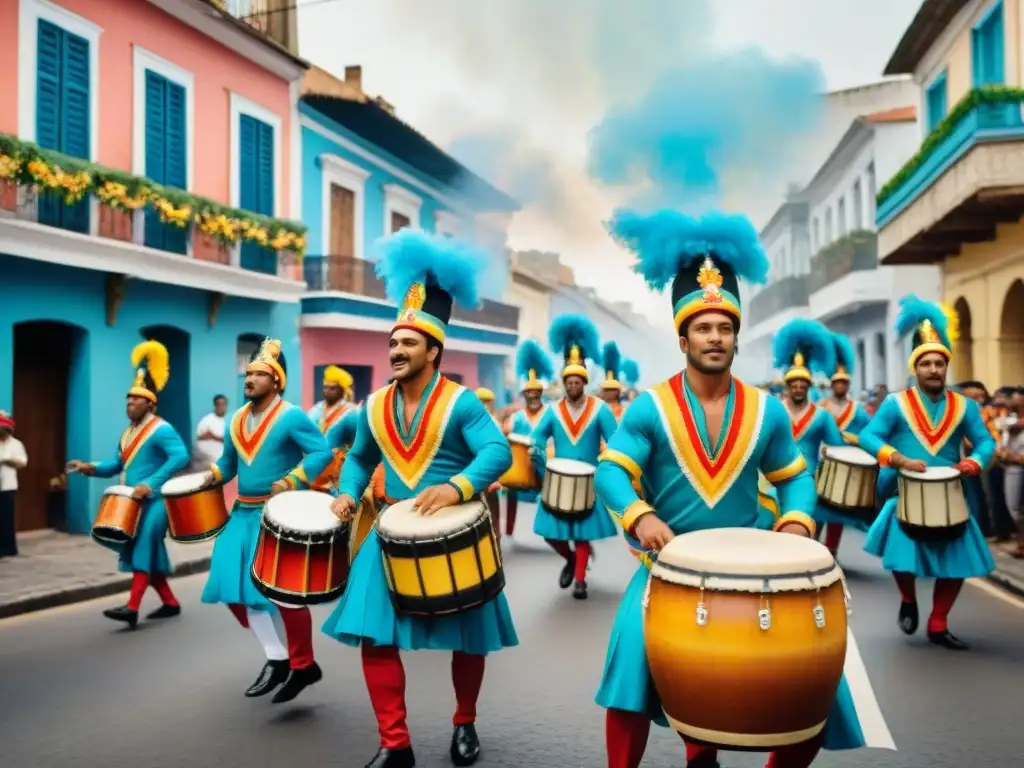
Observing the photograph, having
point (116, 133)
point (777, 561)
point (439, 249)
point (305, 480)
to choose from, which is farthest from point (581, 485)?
point (116, 133)

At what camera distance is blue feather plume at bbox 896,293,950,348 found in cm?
786

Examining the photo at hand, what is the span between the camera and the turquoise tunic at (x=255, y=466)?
234 inches

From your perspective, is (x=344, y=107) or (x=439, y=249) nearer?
(x=439, y=249)

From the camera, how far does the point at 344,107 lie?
2075 cm

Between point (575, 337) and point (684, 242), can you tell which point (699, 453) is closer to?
point (684, 242)

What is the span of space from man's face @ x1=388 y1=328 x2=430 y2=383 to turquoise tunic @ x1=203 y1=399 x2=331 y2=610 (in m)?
1.44

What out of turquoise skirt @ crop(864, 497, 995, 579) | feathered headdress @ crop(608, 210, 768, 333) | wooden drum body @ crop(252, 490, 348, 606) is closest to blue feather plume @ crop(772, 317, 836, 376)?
turquoise skirt @ crop(864, 497, 995, 579)

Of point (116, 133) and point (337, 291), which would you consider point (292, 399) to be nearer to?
point (337, 291)

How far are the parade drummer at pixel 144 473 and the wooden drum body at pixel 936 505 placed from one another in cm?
514

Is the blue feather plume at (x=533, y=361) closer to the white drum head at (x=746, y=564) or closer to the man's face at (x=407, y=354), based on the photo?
the man's face at (x=407, y=354)

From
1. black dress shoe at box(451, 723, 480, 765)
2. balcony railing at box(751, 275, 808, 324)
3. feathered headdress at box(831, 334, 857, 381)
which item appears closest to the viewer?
black dress shoe at box(451, 723, 480, 765)

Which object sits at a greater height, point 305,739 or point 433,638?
point 433,638

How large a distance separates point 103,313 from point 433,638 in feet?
36.5

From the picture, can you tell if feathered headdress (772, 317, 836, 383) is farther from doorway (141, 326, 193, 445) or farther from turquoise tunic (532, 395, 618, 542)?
doorway (141, 326, 193, 445)
